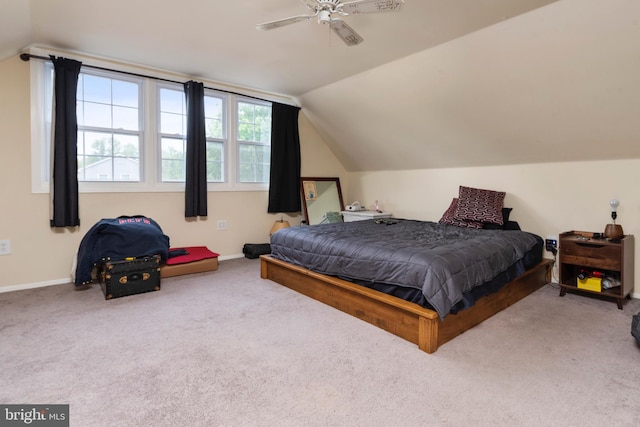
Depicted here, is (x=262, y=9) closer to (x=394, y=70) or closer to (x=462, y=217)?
(x=394, y=70)

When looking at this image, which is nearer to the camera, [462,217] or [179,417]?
[179,417]

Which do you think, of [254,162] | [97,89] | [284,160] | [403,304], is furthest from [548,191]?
[97,89]

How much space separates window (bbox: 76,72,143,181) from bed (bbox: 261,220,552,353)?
1973 mm

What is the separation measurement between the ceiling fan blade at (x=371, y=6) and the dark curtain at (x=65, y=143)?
288cm

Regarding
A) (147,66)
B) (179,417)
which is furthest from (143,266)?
(147,66)

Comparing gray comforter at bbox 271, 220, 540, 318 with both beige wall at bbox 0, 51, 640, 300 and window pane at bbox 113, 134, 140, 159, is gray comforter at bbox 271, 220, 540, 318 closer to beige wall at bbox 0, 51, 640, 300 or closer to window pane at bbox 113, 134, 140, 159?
beige wall at bbox 0, 51, 640, 300

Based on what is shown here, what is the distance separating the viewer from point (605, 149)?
3254 millimetres

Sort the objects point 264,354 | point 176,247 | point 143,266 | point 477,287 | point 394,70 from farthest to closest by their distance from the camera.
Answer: point 176,247 → point 394,70 → point 143,266 → point 477,287 → point 264,354

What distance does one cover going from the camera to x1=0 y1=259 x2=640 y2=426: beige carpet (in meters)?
1.58

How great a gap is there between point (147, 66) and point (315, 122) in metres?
2.47

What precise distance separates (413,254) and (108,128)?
11.6 ft

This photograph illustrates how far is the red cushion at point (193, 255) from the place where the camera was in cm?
382

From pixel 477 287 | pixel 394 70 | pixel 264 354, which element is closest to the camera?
pixel 264 354

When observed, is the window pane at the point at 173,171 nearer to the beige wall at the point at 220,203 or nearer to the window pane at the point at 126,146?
the beige wall at the point at 220,203
